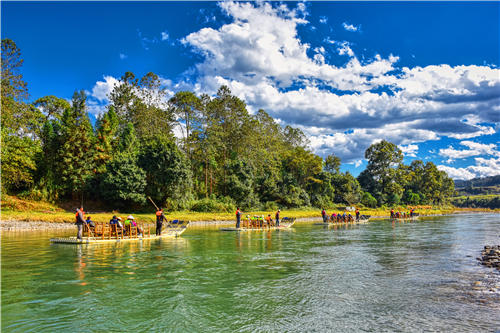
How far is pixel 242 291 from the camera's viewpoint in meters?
12.8

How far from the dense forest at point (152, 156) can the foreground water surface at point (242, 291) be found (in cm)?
2761

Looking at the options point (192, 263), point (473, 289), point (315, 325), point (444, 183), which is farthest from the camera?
point (444, 183)

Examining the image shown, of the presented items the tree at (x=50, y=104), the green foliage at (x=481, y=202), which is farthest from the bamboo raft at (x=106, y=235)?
the green foliage at (x=481, y=202)

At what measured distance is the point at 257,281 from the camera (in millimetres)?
14359

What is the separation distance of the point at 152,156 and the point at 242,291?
130 ft

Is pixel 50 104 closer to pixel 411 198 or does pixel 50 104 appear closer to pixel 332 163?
pixel 332 163

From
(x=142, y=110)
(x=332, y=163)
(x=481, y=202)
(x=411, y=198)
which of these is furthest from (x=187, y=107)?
(x=481, y=202)

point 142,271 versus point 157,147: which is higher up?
point 157,147

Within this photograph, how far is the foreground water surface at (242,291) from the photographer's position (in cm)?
970

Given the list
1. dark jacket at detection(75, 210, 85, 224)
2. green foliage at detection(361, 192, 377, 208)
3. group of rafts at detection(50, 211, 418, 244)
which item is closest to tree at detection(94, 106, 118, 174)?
group of rafts at detection(50, 211, 418, 244)

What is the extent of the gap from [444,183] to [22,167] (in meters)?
132

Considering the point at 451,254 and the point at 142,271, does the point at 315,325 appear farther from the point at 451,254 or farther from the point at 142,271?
the point at 451,254

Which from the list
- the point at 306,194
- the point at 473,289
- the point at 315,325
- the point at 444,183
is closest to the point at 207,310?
the point at 315,325

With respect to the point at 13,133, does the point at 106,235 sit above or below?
below
